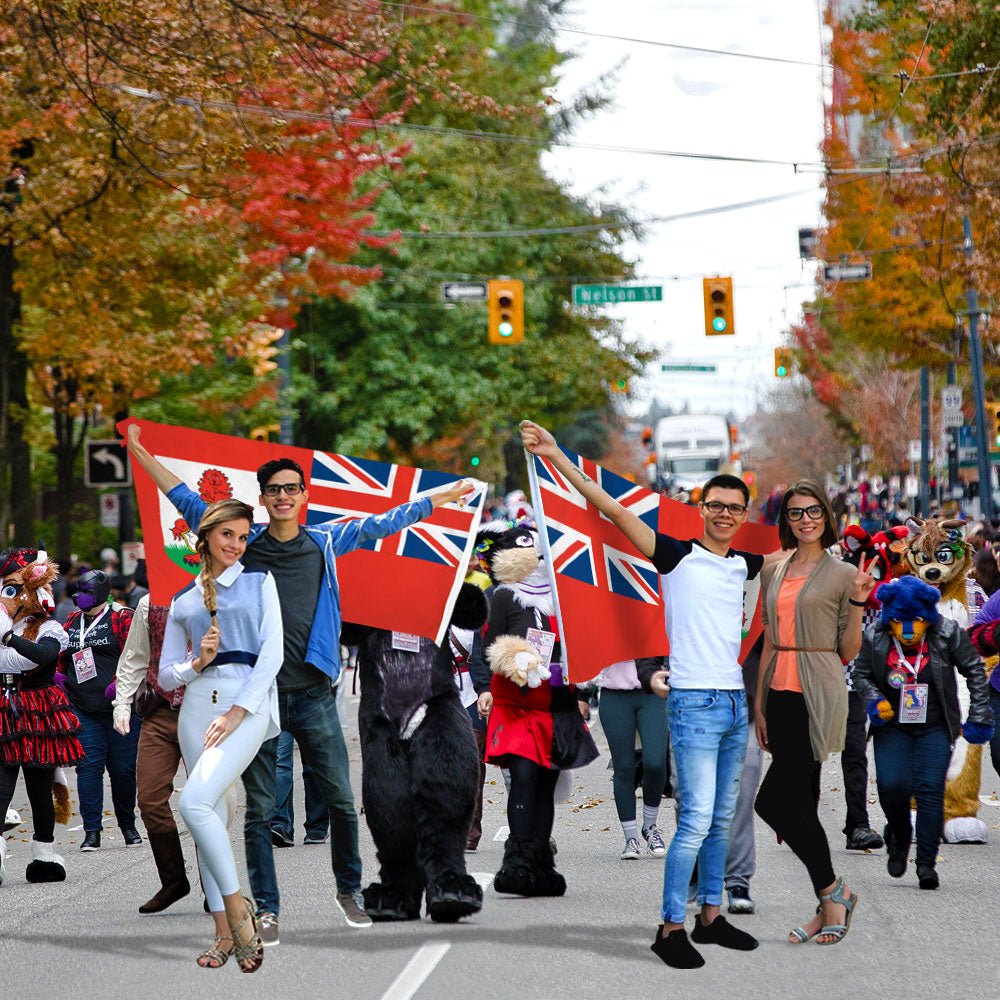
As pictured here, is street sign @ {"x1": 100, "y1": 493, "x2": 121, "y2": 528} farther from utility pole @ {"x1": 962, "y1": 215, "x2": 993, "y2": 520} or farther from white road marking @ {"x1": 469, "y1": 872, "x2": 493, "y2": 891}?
white road marking @ {"x1": 469, "y1": 872, "x2": 493, "y2": 891}

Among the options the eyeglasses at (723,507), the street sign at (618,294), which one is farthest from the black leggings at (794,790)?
the street sign at (618,294)

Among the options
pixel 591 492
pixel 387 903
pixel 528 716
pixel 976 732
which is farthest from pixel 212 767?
pixel 976 732

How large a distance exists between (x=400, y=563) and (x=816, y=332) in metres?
66.5

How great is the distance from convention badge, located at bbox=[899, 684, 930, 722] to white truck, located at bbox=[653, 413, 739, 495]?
198 ft

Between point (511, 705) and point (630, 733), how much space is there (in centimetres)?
123

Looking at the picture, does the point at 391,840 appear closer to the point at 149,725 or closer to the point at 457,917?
the point at 457,917

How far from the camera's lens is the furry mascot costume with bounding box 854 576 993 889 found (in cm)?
955

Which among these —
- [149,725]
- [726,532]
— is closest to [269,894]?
[149,725]

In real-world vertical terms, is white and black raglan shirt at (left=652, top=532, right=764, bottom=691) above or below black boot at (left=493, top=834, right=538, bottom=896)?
above

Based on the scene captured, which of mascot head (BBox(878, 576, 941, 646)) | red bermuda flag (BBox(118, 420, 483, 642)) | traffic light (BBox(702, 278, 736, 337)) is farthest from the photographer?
traffic light (BBox(702, 278, 736, 337))

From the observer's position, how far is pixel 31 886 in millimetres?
10469

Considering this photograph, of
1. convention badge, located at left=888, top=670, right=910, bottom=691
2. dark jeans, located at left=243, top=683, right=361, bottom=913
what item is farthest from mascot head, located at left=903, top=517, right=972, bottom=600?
dark jeans, located at left=243, top=683, right=361, bottom=913

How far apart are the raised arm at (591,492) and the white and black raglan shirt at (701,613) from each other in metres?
0.07

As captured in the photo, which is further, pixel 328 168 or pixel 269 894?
pixel 328 168
